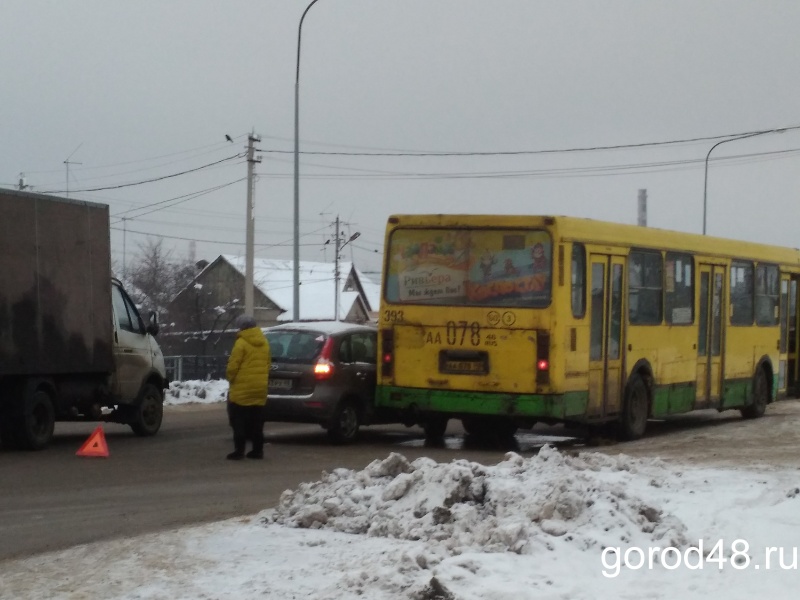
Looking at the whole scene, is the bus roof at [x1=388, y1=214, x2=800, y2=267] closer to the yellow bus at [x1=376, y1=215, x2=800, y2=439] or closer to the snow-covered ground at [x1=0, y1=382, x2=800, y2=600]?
the yellow bus at [x1=376, y1=215, x2=800, y2=439]

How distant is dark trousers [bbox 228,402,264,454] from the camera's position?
49.4 ft

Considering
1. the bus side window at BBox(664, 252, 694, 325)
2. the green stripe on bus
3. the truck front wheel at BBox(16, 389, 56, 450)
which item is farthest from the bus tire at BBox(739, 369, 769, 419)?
the truck front wheel at BBox(16, 389, 56, 450)

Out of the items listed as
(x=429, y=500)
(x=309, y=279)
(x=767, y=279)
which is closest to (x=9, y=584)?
(x=429, y=500)

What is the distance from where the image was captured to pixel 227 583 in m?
7.40

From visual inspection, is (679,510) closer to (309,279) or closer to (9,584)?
(9,584)

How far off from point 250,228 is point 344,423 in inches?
942

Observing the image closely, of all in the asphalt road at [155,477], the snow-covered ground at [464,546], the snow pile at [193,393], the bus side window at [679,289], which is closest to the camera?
the snow-covered ground at [464,546]

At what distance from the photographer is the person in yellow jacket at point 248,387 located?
15.0 meters

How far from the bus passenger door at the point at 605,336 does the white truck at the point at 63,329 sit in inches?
243

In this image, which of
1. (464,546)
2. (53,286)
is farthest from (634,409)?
(464,546)

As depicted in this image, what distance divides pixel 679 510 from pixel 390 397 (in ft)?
25.9

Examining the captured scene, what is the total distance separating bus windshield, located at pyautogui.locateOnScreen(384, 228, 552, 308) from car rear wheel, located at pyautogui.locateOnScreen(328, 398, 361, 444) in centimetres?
156

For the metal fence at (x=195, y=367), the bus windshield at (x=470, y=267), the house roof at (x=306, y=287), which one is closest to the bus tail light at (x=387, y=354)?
the bus windshield at (x=470, y=267)

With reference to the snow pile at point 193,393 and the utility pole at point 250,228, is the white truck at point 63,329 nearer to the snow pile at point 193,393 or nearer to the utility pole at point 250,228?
the snow pile at point 193,393
